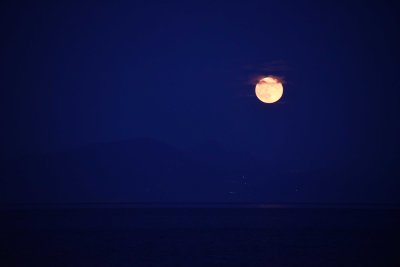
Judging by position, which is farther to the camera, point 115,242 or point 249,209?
point 249,209

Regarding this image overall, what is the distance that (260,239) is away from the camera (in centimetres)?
2298

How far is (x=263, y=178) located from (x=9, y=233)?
87457mm

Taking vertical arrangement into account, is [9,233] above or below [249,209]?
below

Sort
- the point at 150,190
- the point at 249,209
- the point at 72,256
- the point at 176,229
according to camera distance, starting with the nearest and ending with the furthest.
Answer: the point at 72,256, the point at 176,229, the point at 249,209, the point at 150,190

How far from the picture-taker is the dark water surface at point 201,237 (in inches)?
740

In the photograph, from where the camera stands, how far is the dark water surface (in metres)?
18.8

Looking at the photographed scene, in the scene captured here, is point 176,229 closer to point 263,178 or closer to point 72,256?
point 72,256

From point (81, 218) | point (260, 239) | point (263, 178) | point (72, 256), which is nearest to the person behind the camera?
point (72, 256)


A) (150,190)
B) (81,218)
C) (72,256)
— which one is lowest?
(72,256)

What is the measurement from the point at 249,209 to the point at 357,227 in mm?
10478

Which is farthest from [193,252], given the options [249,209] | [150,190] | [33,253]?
[150,190]

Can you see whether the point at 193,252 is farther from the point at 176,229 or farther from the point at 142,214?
the point at 142,214

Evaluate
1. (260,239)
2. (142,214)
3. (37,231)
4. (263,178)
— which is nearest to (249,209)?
(142,214)

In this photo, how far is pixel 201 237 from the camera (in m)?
23.7
